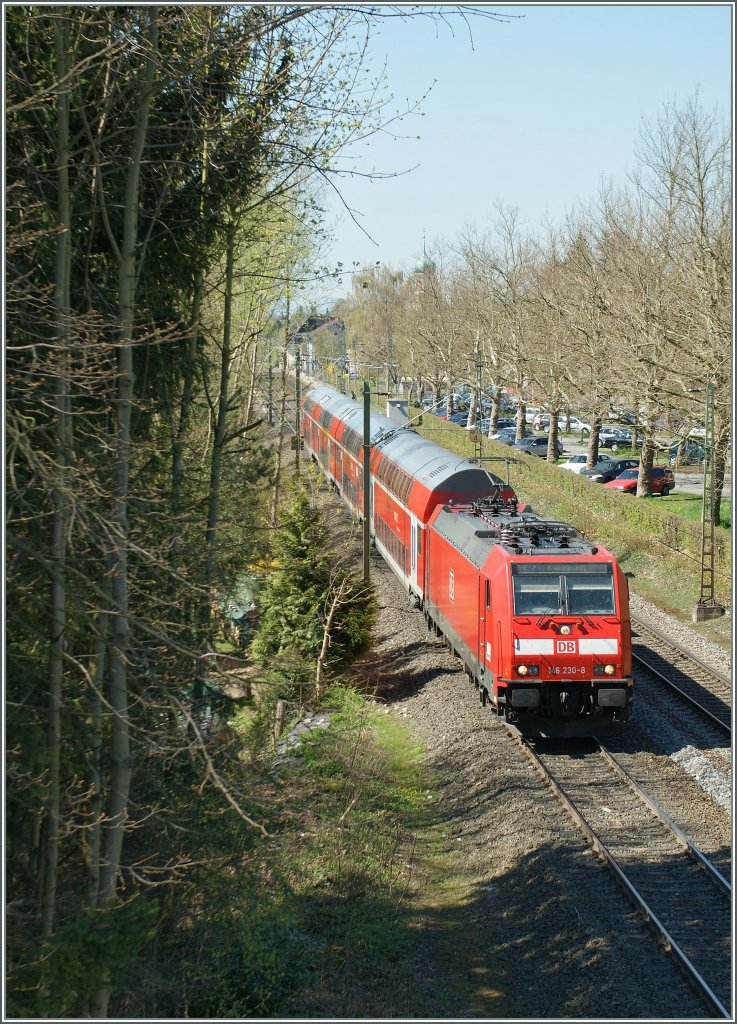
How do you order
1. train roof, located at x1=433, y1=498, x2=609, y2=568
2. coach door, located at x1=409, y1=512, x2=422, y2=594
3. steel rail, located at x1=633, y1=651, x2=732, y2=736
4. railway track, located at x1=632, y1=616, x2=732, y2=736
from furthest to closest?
coach door, located at x1=409, y1=512, x2=422, y2=594, railway track, located at x1=632, y1=616, x2=732, y2=736, steel rail, located at x1=633, y1=651, x2=732, y2=736, train roof, located at x1=433, y1=498, x2=609, y2=568

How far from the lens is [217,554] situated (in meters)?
9.98

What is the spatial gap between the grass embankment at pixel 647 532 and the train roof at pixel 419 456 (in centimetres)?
263

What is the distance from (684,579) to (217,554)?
19789mm

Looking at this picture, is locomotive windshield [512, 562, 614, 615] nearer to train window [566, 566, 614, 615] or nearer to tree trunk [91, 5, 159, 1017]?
train window [566, 566, 614, 615]

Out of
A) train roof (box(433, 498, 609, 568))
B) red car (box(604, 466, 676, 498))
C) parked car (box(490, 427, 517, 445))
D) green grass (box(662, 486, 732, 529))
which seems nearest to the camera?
train roof (box(433, 498, 609, 568))

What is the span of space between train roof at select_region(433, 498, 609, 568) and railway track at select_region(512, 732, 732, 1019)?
2961 millimetres

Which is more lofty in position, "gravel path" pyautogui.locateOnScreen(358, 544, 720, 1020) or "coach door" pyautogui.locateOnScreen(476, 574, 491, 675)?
"coach door" pyautogui.locateOnScreen(476, 574, 491, 675)

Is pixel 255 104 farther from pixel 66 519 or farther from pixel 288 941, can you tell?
pixel 288 941

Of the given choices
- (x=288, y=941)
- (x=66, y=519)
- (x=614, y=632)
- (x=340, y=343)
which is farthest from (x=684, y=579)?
(x=340, y=343)

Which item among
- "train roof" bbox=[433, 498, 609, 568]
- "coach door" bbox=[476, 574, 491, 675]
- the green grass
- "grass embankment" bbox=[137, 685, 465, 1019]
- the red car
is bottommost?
"grass embankment" bbox=[137, 685, 465, 1019]

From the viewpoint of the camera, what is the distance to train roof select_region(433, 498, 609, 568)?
1488cm

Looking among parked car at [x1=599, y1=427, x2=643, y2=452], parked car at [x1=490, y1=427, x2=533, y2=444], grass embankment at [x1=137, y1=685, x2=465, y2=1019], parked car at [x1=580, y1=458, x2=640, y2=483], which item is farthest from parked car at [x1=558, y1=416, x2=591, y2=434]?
grass embankment at [x1=137, y1=685, x2=465, y2=1019]

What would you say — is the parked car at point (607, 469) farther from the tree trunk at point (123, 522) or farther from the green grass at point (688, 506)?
the tree trunk at point (123, 522)

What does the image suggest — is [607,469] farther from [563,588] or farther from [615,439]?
[563,588]
